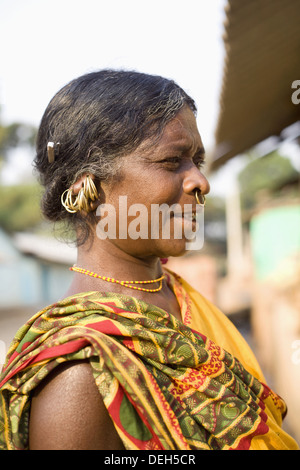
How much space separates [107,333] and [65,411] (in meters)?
0.24

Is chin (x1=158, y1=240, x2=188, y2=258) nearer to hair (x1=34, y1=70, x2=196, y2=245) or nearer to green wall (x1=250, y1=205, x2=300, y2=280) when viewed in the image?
hair (x1=34, y1=70, x2=196, y2=245)

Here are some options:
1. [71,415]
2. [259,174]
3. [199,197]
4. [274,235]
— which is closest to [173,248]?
[199,197]

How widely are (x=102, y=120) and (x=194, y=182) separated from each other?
38 centimetres

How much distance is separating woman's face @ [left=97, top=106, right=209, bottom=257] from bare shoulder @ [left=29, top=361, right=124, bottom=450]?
500mm

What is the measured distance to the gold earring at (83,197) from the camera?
153 centimetres

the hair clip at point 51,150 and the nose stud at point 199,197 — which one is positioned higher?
the hair clip at point 51,150

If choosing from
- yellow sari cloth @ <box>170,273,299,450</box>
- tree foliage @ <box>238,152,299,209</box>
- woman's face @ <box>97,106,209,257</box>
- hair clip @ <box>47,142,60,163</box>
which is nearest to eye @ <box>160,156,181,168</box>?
woman's face @ <box>97,106,209,257</box>

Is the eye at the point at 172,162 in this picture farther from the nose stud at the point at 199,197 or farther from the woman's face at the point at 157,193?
the nose stud at the point at 199,197

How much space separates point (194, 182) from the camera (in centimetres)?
155

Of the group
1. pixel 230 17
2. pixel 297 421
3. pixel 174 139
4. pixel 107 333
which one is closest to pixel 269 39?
pixel 230 17

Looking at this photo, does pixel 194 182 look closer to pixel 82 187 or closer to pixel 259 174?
pixel 82 187

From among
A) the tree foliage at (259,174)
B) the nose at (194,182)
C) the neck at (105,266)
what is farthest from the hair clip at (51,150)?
the tree foliage at (259,174)

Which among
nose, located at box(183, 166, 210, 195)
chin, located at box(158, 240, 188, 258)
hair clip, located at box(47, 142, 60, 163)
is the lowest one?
chin, located at box(158, 240, 188, 258)

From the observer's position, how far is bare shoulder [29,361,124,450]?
120cm
